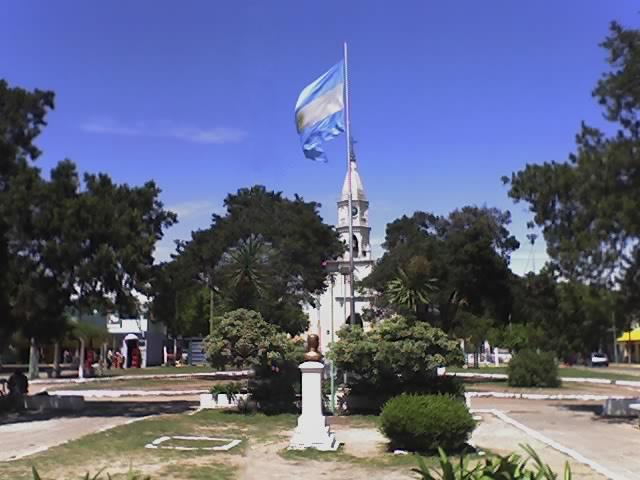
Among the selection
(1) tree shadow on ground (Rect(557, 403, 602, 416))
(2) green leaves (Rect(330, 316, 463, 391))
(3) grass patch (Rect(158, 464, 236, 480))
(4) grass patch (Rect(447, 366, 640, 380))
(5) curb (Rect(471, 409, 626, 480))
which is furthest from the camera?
(4) grass patch (Rect(447, 366, 640, 380))

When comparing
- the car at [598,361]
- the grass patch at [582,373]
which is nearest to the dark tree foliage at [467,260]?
the grass patch at [582,373]

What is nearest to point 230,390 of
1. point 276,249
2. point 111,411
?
point 111,411

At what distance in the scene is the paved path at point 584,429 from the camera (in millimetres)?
13633

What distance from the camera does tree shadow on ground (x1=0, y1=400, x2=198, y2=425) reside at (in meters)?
21.2

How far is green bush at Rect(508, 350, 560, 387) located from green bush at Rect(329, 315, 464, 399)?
46.5 ft

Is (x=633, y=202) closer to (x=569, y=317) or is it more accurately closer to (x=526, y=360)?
(x=569, y=317)

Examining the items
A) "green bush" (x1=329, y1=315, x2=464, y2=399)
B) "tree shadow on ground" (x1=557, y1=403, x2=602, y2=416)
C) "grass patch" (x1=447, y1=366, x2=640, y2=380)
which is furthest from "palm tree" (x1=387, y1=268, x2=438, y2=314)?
"grass patch" (x1=447, y1=366, x2=640, y2=380)

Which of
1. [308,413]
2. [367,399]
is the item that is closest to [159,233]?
[367,399]

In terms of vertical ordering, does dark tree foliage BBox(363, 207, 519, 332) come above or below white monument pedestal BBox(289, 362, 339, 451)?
above

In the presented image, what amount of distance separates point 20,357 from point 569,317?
57858 millimetres

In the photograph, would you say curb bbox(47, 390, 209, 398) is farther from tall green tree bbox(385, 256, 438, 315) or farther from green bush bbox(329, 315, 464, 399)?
green bush bbox(329, 315, 464, 399)

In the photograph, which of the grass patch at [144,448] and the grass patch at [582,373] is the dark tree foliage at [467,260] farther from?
the grass patch at [144,448]

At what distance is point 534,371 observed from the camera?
33.8 metres

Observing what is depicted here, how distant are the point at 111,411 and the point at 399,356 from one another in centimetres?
938
